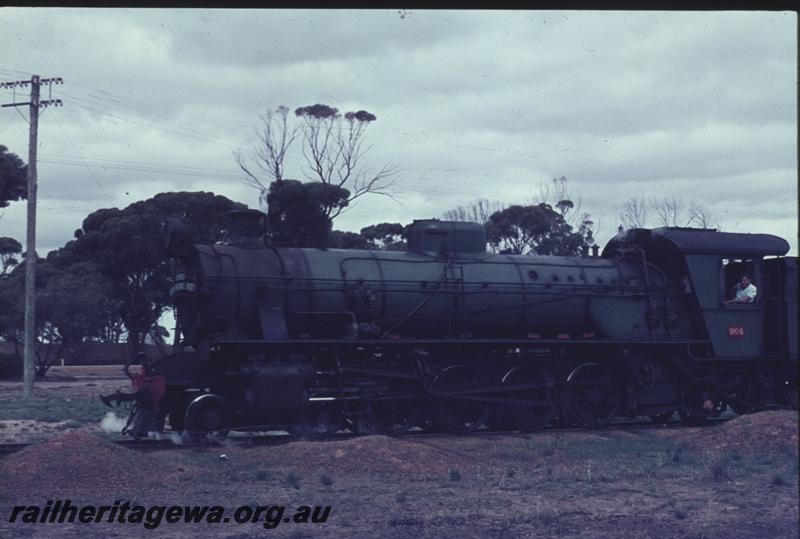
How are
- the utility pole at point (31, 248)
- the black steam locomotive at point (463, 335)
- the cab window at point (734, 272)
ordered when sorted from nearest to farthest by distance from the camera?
1. the black steam locomotive at point (463, 335)
2. the cab window at point (734, 272)
3. the utility pole at point (31, 248)

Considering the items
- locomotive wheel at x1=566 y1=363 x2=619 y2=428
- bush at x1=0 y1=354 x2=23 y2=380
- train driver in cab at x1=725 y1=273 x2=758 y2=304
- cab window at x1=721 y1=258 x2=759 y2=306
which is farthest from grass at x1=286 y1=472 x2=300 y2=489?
bush at x1=0 y1=354 x2=23 y2=380

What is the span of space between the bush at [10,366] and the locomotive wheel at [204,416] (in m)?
34.7

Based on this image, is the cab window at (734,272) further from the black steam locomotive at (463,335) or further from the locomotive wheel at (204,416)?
the locomotive wheel at (204,416)

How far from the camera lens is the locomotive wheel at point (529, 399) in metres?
17.4

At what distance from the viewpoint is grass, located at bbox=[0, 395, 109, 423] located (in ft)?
65.4

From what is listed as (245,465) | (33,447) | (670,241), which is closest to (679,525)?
(245,465)

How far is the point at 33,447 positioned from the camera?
12.1 meters

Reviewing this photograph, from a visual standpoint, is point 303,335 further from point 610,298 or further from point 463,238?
point 610,298

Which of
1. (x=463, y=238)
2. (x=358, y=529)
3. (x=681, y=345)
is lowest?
(x=358, y=529)

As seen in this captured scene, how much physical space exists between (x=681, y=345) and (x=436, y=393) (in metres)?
5.56

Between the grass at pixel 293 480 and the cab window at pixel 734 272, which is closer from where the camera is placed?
the grass at pixel 293 480

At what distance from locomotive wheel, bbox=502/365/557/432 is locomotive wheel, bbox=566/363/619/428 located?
0.46 m

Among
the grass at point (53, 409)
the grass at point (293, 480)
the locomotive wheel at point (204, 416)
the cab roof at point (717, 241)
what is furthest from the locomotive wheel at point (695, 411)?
the grass at point (53, 409)

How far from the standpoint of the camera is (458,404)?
55.9 ft
